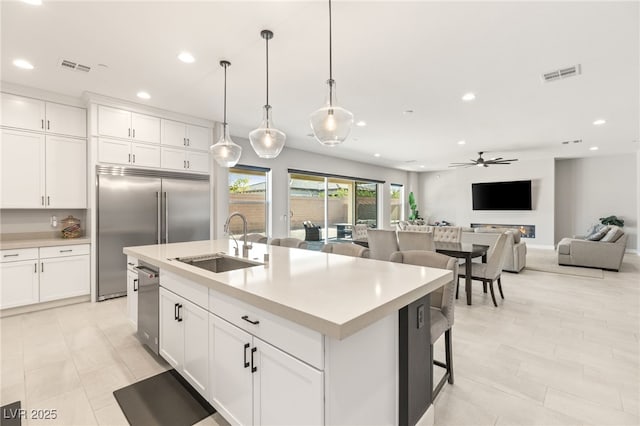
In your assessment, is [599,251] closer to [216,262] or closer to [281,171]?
[281,171]

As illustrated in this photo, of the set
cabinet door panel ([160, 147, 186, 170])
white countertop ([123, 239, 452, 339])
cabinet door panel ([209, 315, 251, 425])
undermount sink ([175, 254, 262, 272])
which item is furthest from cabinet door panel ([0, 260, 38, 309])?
cabinet door panel ([209, 315, 251, 425])

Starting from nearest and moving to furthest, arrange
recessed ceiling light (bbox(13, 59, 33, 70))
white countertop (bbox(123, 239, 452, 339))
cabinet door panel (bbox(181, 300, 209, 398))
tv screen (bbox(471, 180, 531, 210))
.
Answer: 1. white countertop (bbox(123, 239, 452, 339))
2. cabinet door panel (bbox(181, 300, 209, 398))
3. recessed ceiling light (bbox(13, 59, 33, 70))
4. tv screen (bbox(471, 180, 531, 210))

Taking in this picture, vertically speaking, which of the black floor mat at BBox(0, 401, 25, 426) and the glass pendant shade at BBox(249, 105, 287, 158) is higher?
the glass pendant shade at BBox(249, 105, 287, 158)

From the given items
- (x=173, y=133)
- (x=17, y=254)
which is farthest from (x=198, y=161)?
(x=17, y=254)

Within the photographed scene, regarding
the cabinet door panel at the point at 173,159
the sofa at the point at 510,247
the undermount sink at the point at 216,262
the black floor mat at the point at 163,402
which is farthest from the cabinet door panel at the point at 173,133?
the sofa at the point at 510,247

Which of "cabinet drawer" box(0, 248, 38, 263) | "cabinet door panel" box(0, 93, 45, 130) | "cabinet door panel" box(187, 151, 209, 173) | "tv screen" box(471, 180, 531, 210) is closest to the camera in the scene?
"cabinet drawer" box(0, 248, 38, 263)

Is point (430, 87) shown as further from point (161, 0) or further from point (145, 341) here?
point (145, 341)

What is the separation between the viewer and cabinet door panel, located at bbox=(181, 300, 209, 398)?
1.77 metres

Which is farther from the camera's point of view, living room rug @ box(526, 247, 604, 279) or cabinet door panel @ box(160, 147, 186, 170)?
living room rug @ box(526, 247, 604, 279)

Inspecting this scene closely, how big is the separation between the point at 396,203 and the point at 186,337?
10065 millimetres

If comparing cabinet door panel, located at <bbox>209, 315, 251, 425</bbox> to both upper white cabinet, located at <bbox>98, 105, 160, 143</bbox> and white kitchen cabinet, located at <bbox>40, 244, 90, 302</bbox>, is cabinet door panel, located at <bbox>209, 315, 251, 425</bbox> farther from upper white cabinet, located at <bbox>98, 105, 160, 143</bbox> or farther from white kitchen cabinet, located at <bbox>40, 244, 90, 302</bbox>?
upper white cabinet, located at <bbox>98, 105, 160, 143</bbox>

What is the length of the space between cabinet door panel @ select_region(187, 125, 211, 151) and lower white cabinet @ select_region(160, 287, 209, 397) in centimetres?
318

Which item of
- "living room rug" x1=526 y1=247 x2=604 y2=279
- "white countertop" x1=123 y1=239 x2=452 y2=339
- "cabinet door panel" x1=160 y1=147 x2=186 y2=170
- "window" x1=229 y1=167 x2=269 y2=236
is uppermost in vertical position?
"cabinet door panel" x1=160 y1=147 x2=186 y2=170

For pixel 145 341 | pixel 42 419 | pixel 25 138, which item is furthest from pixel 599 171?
pixel 25 138
